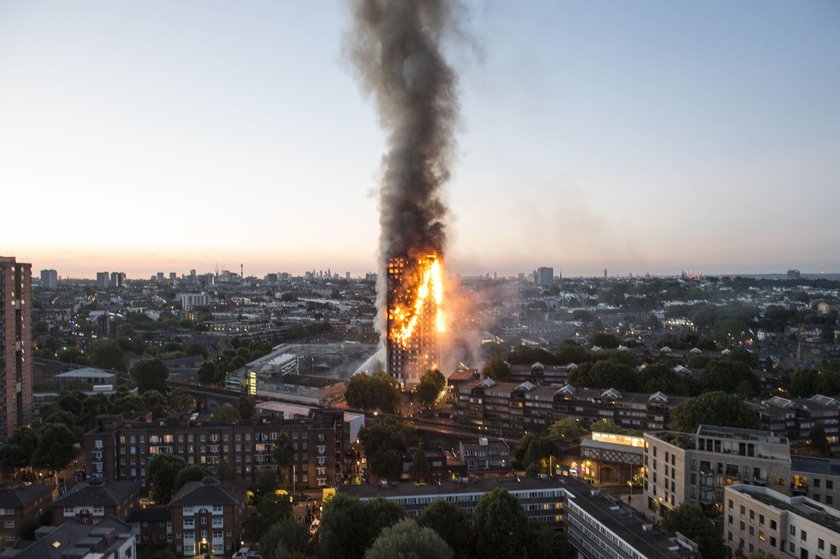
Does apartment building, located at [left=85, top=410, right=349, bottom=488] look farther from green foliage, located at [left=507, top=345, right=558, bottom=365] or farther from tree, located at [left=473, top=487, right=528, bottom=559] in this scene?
green foliage, located at [left=507, top=345, right=558, bottom=365]

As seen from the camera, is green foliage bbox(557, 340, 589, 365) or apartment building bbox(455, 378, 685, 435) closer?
apartment building bbox(455, 378, 685, 435)

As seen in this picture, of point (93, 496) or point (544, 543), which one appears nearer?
point (544, 543)

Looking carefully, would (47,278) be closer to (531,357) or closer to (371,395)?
(531,357)

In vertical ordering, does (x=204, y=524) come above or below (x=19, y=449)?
below

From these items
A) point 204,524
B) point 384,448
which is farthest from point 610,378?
point 204,524

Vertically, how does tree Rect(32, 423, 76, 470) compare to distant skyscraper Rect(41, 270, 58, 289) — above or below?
below

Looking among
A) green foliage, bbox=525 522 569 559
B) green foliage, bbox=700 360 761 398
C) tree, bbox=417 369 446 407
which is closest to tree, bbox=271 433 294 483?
green foliage, bbox=525 522 569 559

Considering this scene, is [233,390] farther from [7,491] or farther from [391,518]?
[391,518]
